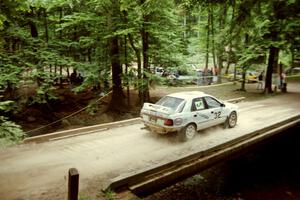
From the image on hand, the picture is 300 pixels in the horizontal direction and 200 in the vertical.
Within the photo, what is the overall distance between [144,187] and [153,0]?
219 inches

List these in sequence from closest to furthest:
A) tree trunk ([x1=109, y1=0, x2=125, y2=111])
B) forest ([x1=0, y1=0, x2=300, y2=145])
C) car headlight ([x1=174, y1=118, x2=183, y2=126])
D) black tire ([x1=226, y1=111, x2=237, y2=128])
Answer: car headlight ([x1=174, y1=118, x2=183, y2=126])
black tire ([x1=226, y1=111, x2=237, y2=128])
forest ([x1=0, y1=0, x2=300, y2=145])
tree trunk ([x1=109, y1=0, x2=125, y2=111])

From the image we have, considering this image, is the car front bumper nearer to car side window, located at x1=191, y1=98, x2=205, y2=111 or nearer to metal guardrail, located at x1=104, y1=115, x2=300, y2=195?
car side window, located at x1=191, y1=98, x2=205, y2=111

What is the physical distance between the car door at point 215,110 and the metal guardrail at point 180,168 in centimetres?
118

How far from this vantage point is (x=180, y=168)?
8.47 m

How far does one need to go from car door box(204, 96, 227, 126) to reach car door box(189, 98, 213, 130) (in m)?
0.17

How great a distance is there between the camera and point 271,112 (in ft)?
54.1

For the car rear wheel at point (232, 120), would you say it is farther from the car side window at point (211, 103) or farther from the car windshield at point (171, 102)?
the car windshield at point (171, 102)

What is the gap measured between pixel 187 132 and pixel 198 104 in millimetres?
1238

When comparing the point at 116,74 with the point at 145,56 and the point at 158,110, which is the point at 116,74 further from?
the point at 158,110

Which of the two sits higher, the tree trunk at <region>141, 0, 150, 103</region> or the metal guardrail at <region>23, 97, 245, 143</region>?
the tree trunk at <region>141, 0, 150, 103</region>

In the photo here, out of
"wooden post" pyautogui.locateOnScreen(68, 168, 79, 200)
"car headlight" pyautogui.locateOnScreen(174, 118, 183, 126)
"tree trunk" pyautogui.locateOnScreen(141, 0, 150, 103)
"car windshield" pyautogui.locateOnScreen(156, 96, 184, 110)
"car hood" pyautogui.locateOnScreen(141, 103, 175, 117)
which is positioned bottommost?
"wooden post" pyautogui.locateOnScreen(68, 168, 79, 200)

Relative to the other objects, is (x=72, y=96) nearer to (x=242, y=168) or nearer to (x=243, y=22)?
(x=242, y=168)

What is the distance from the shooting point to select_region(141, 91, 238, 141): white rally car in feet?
33.4

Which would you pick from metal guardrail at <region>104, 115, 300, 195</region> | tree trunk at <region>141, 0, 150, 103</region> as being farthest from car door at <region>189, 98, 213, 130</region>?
tree trunk at <region>141, 0, 150, 103</region>
